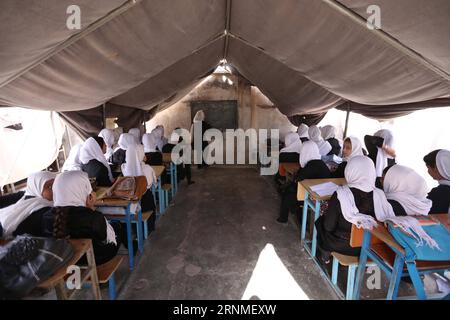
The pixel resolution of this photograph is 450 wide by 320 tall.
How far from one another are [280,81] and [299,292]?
12.1 feet

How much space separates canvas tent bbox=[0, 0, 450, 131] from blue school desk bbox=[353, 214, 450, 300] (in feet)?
4.08

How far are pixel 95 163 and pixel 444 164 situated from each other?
13.7 ft

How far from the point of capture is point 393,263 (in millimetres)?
1969

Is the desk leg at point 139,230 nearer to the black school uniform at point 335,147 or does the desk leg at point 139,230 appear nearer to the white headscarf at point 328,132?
the black school uniform at point 335,147

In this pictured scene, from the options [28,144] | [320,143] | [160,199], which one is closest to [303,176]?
[320,143]

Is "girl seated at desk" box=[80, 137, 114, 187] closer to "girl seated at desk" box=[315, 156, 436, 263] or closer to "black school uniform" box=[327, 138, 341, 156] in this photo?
"girl seated at desk" box=[315, 156, 436, 263]

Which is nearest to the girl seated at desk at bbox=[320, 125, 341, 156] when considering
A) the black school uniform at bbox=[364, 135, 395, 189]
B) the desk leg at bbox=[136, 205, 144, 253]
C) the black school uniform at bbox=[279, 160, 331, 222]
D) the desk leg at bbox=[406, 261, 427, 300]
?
the black school uniform at bbox=[364, 135, 395, 189]

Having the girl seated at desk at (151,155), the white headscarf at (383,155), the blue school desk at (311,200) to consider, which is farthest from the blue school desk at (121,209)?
the white headscarf at (383,155)

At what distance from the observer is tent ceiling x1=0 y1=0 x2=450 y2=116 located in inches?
54.2

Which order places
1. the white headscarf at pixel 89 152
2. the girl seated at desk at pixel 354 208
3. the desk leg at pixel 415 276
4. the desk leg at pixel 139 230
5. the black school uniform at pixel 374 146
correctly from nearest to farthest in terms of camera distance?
the desk leg at pixel 415 276, the girl seated at desk at pixel 354 208, the desk leg at pixel 139 230, the white headscarf at pixel 89 152, the black school uniform at pixel 374 146

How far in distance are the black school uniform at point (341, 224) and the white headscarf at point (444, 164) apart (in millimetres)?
909

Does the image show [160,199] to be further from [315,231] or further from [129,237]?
[315,231]

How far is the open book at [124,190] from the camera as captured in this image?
106 inches
